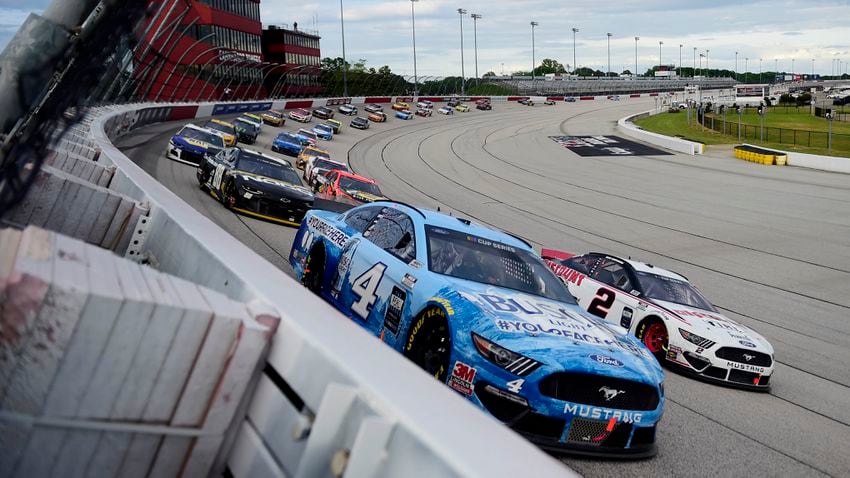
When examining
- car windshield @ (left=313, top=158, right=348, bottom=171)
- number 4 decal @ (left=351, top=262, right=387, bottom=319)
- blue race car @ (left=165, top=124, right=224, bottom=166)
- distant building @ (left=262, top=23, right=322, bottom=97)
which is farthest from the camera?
distant building @ (left=262, top=23, right=322, bottom=97)

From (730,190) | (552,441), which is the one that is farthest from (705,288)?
(730,190)

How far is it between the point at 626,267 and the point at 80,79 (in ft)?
26.1

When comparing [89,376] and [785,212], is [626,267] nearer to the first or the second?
[89,376]

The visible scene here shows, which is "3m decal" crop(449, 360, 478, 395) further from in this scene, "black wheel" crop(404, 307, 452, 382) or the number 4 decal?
the number 4 decal

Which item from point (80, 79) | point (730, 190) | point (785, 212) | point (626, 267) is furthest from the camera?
point (730, 190)

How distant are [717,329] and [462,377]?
5125 millimetres

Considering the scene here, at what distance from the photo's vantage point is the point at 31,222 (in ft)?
17.5

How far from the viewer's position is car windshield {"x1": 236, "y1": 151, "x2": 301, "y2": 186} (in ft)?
56.7

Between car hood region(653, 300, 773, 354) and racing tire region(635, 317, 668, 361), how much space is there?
22cm

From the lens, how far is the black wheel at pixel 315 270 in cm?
873

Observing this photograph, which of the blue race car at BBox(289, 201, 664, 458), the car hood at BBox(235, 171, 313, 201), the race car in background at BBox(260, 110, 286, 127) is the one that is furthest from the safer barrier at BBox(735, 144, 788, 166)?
the blue race car at BBox(289, 201, 664, 458)

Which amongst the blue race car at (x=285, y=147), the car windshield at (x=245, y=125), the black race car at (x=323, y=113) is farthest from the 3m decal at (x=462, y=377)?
the black race car at (x=323, y=113)

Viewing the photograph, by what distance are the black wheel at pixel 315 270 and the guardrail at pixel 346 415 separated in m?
4.78

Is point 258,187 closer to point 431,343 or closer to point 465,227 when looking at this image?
point 465,227
